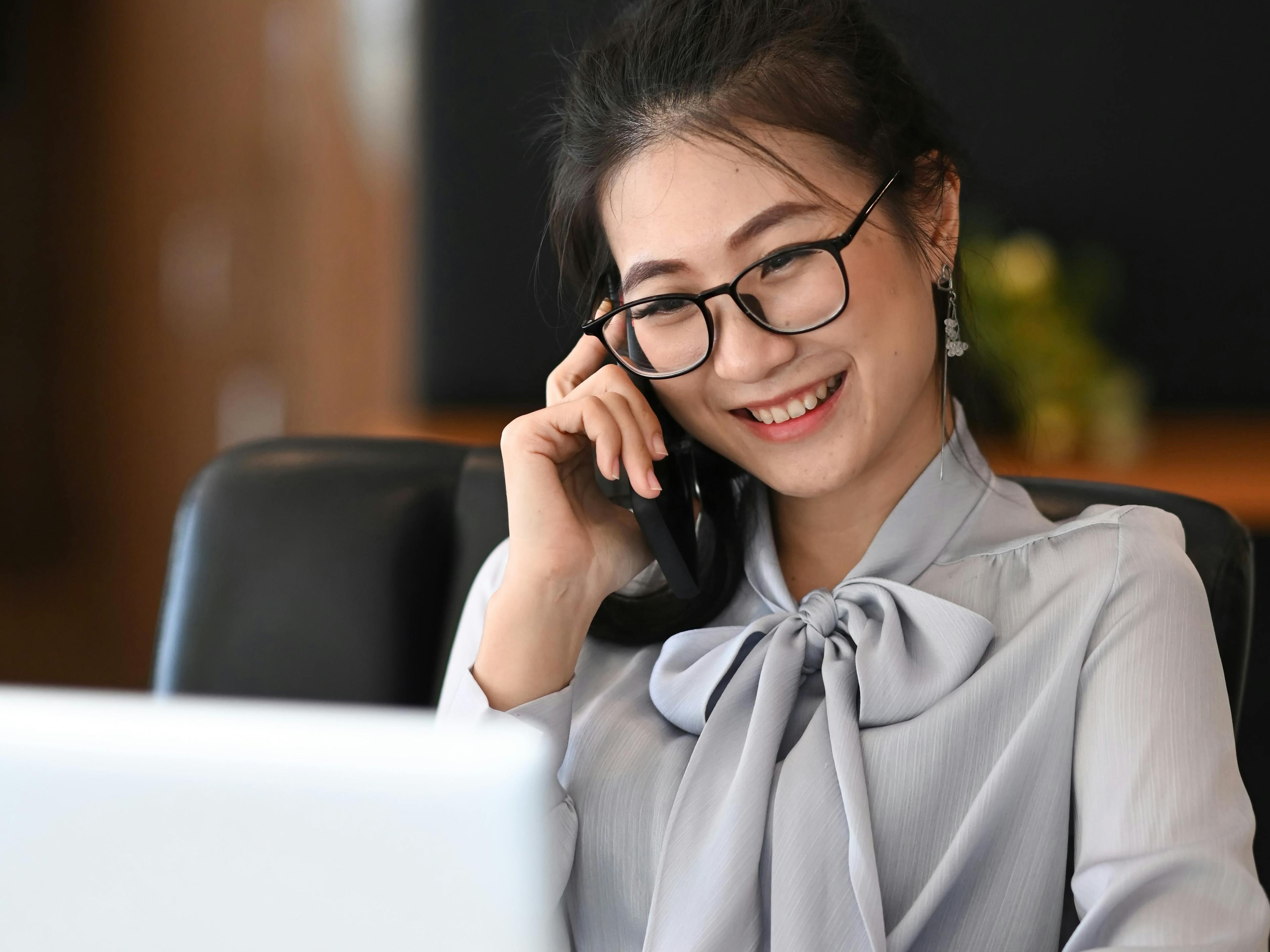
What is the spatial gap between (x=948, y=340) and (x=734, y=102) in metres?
0.34

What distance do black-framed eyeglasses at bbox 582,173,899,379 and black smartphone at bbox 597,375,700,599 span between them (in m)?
0.12

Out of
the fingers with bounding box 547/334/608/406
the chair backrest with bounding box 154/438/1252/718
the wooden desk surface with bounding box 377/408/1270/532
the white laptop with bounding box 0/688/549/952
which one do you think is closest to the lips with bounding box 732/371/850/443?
the fingers with bounding box 547/334/608/406

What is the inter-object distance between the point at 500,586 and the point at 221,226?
118 inches

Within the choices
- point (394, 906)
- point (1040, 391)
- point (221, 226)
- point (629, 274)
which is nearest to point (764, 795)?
point (629, 274)

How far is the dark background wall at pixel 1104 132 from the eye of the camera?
2855mm

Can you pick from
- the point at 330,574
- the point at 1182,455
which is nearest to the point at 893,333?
the point at 330,574

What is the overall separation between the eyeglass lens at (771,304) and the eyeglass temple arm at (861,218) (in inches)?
0.7

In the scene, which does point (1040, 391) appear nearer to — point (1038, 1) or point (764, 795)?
point (1038, 1)

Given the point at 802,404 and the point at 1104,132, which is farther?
the point at 1104,132

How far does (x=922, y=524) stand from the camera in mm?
1213

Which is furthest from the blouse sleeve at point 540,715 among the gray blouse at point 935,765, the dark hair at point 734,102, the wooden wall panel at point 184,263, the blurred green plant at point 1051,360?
the wooden wall panel at point 184,263

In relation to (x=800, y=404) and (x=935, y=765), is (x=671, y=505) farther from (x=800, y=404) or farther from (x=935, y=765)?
(x=935, y=765)

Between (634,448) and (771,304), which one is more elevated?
(771,304)

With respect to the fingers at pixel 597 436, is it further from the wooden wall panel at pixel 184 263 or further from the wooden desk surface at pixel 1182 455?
the wooden wall panel at pixel 184 263
